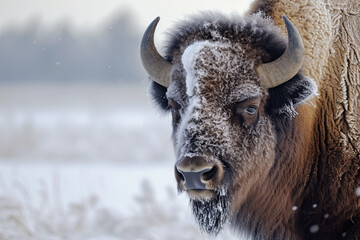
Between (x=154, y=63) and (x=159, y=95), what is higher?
(x=154, y=63)

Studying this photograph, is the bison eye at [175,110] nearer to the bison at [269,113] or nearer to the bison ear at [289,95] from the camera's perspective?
the bison at [269,113]

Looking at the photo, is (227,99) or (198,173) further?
(227,99)

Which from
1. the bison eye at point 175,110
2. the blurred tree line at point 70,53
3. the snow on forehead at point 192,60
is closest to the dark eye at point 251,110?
the snow on forehead at point 192,60

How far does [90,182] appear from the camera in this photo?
11.6 meters

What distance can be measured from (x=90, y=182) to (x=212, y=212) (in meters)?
7.82

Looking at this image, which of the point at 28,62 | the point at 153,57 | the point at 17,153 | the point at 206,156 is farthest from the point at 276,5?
the point at 28,62

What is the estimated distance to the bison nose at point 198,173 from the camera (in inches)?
145

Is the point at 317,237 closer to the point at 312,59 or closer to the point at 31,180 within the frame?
the point at 312,59

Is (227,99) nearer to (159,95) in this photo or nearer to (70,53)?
(159,95)

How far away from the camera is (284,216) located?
4551 mm

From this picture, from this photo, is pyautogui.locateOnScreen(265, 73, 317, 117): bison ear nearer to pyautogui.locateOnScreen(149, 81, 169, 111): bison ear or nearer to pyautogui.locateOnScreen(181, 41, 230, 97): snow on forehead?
pyautogui.locateOnScreen(181, 41, 230, 97): snow on forehead

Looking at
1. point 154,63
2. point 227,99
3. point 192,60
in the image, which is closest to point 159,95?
point 154,63

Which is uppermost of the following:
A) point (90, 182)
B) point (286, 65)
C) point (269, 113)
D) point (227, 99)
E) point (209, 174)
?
point (286, 65)

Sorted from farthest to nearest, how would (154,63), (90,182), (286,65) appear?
1. (90,182)
2. (154,63)
3. (286,65)
